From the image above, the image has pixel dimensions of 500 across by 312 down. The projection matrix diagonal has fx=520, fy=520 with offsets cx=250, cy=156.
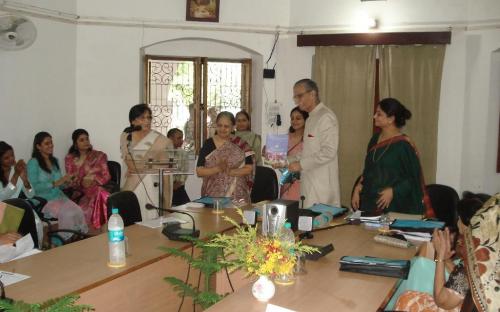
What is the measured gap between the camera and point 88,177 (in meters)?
5.41

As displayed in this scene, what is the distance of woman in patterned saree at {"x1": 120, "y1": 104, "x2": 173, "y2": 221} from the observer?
407 centimetres

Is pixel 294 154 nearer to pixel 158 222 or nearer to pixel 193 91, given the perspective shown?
pixel 158 222

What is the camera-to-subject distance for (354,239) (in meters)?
2.97

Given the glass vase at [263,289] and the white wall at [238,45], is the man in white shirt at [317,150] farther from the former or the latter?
the white wall at [238,45]

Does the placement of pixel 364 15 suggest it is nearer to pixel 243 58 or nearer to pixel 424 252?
pixel 243 58

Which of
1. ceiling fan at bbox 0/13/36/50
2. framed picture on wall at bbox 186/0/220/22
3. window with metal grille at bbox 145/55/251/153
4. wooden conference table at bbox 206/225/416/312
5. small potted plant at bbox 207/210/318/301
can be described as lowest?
wooden conference table at bbox 206/225/416/312

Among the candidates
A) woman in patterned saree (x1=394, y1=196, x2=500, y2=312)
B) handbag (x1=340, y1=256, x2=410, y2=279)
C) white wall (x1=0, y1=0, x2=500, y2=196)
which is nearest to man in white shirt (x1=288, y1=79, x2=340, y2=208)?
handbag (x1=340, y1=256, x2=410, y2=279)

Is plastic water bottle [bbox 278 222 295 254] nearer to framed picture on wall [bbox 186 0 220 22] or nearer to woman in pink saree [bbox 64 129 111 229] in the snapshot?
woman in pink saree [bbox 64 129 111 229]

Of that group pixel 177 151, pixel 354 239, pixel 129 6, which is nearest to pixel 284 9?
pixel 129 6

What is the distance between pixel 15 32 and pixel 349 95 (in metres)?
3.60

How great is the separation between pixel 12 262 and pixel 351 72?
4.50m

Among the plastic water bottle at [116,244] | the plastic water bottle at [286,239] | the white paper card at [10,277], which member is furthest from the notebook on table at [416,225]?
the white paper card at [10,277]

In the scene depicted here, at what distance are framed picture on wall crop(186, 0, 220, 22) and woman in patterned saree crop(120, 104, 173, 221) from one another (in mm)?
1973

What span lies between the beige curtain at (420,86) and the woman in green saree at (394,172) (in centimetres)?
233
